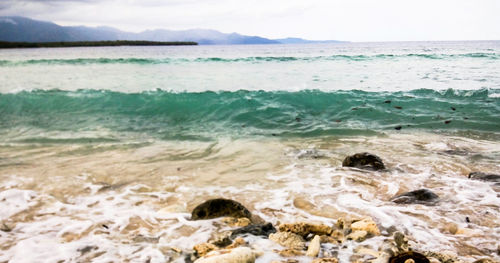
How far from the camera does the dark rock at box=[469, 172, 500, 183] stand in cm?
475

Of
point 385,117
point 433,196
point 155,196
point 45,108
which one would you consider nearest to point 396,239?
point 433,196

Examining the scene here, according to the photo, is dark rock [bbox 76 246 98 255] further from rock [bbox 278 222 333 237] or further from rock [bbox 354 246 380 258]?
rock [bbox 354 246 380 258]

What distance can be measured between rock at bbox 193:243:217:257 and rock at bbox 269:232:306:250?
1.94 ft

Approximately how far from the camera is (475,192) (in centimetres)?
438

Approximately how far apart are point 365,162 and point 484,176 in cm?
167

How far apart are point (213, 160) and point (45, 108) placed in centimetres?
935

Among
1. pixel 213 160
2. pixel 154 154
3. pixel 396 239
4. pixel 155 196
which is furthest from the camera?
pixel 154 154

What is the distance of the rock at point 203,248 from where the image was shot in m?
3.02

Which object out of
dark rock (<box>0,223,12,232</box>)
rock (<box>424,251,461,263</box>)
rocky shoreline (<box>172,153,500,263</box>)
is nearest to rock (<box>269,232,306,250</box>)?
rocky shoreline (<box>172,153,500,263</box>)

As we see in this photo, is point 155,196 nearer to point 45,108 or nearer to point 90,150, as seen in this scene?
point 90,150

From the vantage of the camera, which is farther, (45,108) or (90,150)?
(45,108)

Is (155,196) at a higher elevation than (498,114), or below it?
below

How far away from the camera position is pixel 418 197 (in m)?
4.19

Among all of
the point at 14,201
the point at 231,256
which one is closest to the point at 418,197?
the point at 231,256
